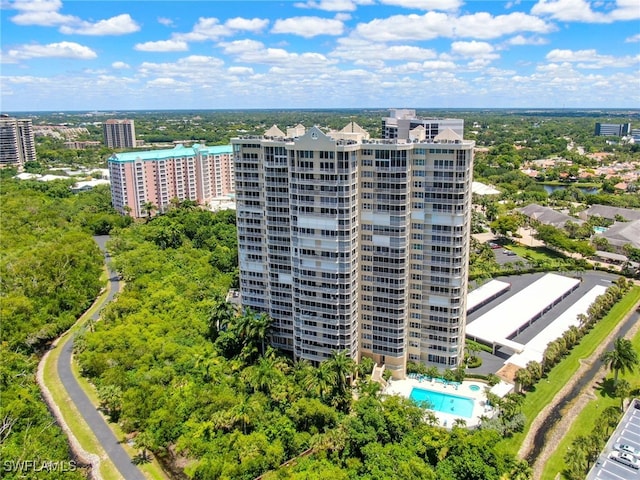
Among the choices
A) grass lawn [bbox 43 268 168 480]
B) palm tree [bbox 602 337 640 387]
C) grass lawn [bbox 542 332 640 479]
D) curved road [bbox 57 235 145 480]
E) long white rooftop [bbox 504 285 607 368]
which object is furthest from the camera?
long white rooftop [bbox 504 285 607 368]

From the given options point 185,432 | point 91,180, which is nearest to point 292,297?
point 185,432

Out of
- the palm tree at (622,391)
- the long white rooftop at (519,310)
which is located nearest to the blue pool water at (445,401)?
the long white rooftop at (519,310)

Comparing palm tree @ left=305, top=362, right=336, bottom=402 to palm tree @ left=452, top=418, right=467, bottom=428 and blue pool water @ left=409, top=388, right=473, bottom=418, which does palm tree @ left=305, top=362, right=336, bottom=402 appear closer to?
blue pool water @ left=409, top=388, right=473, bottom=418

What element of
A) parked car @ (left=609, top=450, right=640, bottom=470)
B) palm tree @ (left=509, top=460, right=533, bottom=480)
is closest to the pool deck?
palm tree @ (left=509, top=460, right=533, bottom=480)

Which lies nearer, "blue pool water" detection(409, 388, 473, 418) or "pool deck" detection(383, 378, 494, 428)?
"pool deck" detection(383, 378, 494, 428)

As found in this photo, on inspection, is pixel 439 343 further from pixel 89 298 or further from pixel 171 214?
pixel 171 214

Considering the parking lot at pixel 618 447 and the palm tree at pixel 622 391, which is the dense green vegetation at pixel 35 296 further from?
the palm tree at pixel 622 391

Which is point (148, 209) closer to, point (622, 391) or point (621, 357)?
point (621, 357)

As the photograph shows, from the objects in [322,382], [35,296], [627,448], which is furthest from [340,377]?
[35,296]
